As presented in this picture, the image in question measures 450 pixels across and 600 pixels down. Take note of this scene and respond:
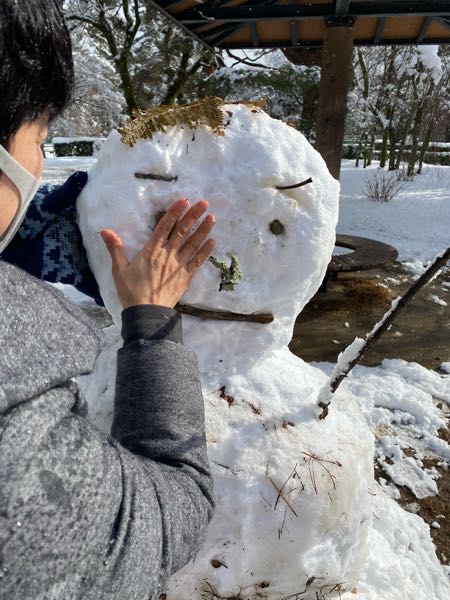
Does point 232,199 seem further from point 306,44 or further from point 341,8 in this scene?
point 306,44

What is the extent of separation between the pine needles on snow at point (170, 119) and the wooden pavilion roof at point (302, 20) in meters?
2.71

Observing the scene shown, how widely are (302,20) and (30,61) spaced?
13.1ft

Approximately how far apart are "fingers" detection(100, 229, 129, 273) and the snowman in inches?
2.4

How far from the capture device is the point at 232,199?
1236mm

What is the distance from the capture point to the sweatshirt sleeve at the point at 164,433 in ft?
2.29

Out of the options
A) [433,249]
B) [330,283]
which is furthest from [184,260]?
[433,249]

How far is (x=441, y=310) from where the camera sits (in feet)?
15.5

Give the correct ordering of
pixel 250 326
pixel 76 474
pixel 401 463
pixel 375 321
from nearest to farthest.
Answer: pixel 76 474 → pixel 250 326 → pixel 401 463 → pixel 375 321

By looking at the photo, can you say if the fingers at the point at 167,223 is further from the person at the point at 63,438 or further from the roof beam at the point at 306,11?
the roof beam at the point at 306,11

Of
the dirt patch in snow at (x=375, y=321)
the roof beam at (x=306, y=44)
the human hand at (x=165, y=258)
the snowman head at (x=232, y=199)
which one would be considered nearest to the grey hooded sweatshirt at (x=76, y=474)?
the human hand at (x=165, y=258)

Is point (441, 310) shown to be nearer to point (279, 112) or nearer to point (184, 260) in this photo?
point (184, 260)

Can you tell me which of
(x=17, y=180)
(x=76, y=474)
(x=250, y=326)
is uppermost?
(x=17, y=180)

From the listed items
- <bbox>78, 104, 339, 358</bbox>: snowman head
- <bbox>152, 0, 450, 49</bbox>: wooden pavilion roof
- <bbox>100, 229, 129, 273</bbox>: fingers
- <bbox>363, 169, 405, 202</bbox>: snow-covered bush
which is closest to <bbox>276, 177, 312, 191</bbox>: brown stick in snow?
<bbox>78, 104, 339, 358</bbox>: snowman head

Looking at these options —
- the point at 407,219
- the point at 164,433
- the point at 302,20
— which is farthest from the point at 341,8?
the point at 407,219
